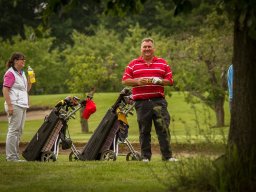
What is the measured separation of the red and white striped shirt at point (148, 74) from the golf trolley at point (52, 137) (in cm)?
194

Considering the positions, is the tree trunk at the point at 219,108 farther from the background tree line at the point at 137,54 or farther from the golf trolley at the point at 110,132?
the golf trolley at the point at 110,132

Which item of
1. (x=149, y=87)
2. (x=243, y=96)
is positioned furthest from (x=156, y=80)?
(x=243, y=96)

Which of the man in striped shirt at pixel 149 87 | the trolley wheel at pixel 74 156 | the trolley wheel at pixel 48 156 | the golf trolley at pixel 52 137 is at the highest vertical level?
the man in striped shirt at pixel 149 87

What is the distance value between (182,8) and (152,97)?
4.15 m

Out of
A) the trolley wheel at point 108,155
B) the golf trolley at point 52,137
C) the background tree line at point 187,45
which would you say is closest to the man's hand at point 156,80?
the background tree line at point 187,45

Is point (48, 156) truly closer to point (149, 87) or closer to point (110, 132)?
point (110, 132)

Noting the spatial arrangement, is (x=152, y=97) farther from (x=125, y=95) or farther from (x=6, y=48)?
(x=6, y=48)

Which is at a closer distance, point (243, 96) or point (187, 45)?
point (243, 96)

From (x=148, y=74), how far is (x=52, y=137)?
8.50 feet

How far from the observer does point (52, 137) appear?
44.6ft

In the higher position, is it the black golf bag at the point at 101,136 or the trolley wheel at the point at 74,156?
the black golf bag at the point at 101,136

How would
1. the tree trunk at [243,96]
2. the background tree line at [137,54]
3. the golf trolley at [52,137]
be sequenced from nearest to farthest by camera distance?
the tree trunk at [243,96] → the golf trolley at [52,137] → the background tree line at [137,54]

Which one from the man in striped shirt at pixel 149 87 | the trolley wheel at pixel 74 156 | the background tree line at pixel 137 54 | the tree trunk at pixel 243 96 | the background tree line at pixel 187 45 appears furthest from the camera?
the background tree line at pixel 137 54

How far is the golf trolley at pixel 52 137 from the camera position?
1350 centimetres
